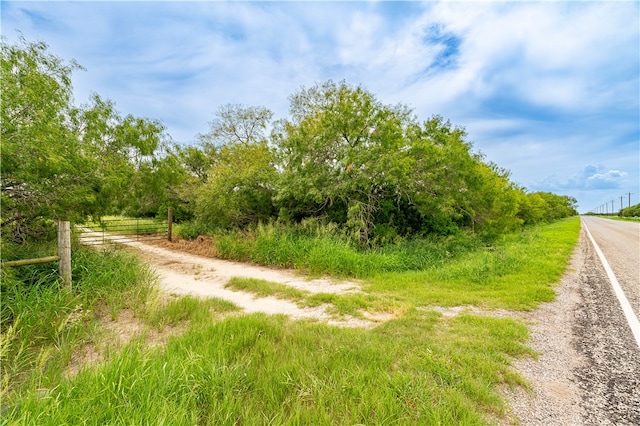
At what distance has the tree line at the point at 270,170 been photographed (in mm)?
4086

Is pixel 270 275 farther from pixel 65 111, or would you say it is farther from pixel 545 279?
pixel 545 279

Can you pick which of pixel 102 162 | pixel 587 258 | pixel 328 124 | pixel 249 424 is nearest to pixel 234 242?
pixel 102 162

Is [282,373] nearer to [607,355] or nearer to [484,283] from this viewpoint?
[607,355]

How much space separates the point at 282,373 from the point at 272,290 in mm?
3090

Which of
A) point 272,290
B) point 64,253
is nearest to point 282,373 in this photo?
point 272,290

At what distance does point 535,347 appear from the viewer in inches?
122

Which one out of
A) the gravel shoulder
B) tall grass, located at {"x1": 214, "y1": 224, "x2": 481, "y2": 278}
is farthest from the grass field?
tall grass, located at {"x1": 214, "y1": 224, "x2": 481, "y2": 278}

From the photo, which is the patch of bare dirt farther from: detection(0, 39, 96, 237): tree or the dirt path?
detection(0, 39, 96, 237): tree

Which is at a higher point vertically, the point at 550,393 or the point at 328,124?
the point at 328,124

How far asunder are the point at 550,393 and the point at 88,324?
5292 mm

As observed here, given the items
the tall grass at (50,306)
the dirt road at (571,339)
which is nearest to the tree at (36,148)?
the tall grass at (50,306)

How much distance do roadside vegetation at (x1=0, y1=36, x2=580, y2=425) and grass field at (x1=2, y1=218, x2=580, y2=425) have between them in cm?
2

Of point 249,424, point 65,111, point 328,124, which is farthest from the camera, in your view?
point 328,124

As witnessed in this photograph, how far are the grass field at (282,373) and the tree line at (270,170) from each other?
7.88 ft
